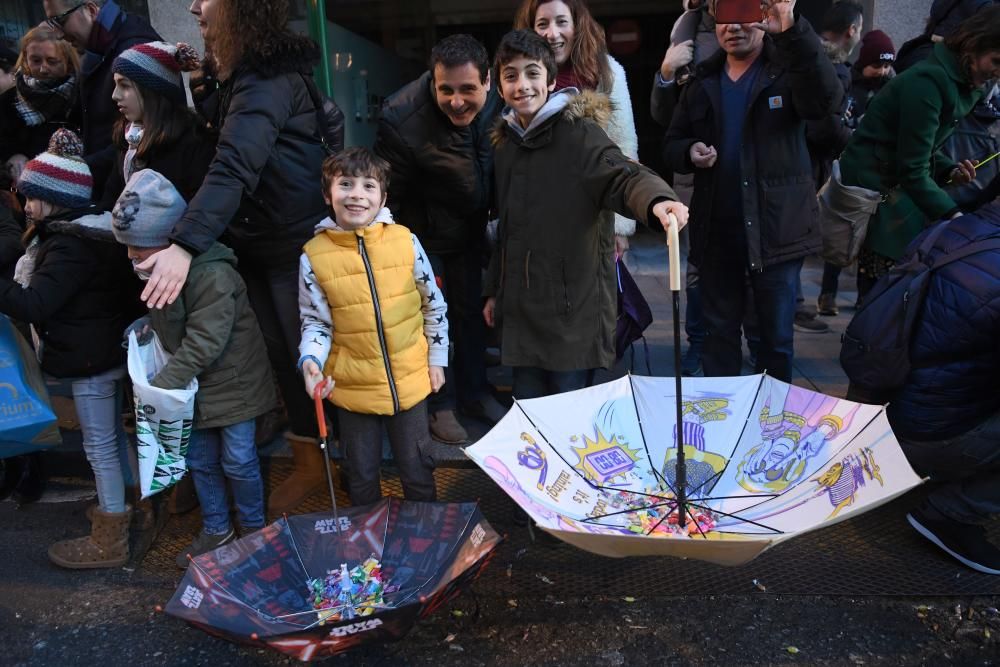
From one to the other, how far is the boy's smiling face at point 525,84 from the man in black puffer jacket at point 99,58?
6.87 ft

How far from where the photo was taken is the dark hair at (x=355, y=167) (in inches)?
108

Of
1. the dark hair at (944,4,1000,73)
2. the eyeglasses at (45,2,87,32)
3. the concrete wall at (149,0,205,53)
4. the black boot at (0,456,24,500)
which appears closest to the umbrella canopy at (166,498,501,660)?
the black boot at (0,456,24,500)

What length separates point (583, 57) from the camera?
3492 mm

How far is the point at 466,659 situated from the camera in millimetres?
2551

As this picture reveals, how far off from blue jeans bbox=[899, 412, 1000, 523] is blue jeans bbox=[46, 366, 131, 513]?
3178mm

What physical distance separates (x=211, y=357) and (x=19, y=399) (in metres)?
0.95

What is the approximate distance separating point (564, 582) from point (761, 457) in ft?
3.28

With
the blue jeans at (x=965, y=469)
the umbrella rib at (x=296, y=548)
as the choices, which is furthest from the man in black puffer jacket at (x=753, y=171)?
the umbrella rib at (x=296, y=548)

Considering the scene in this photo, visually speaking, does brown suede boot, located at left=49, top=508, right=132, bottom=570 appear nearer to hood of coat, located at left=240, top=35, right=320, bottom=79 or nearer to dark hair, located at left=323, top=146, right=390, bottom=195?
dark hair, located at left=323, top=146, right=390, bottom=195

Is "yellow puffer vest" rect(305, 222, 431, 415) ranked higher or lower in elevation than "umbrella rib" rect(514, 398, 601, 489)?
higher

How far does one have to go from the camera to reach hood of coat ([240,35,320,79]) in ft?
9.66

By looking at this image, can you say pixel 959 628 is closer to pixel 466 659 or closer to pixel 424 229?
pixel 466 659

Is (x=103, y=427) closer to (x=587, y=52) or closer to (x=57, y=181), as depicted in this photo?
(x=57, y=181)

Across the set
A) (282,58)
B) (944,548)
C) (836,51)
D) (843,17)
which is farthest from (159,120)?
(843,17)
